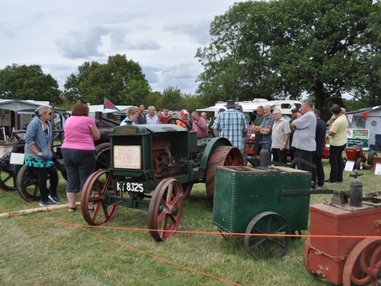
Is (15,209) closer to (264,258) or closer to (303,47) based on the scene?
A: (264,258)

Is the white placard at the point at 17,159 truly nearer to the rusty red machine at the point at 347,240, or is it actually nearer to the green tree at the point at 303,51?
the rusty red machine at the point at 347,240

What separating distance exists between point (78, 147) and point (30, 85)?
5468 centimetres

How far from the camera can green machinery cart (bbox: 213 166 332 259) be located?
3561 mm

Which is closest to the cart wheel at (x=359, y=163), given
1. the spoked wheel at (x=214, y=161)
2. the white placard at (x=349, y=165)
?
the white placard at (x=349, y=165)

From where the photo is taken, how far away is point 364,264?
273cm

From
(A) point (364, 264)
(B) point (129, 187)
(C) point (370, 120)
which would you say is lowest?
(A) point (364, 264)

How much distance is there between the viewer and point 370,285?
2939mm

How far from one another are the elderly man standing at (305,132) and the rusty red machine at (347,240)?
3442mm

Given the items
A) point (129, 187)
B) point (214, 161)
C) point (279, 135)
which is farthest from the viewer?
point (279, 135)

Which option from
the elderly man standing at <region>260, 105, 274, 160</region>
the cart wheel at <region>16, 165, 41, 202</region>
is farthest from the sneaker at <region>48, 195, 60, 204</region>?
the elderly man standing at <region>260, 105, 274, 160</region>

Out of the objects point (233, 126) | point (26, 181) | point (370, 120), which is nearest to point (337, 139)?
point (233, 126)

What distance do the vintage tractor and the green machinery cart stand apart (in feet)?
2.22

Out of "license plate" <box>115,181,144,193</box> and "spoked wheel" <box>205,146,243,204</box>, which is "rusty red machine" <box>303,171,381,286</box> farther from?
"spoked wheel" <box>205,146,243,204</box>

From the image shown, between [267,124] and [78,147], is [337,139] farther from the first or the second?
[78,147]
